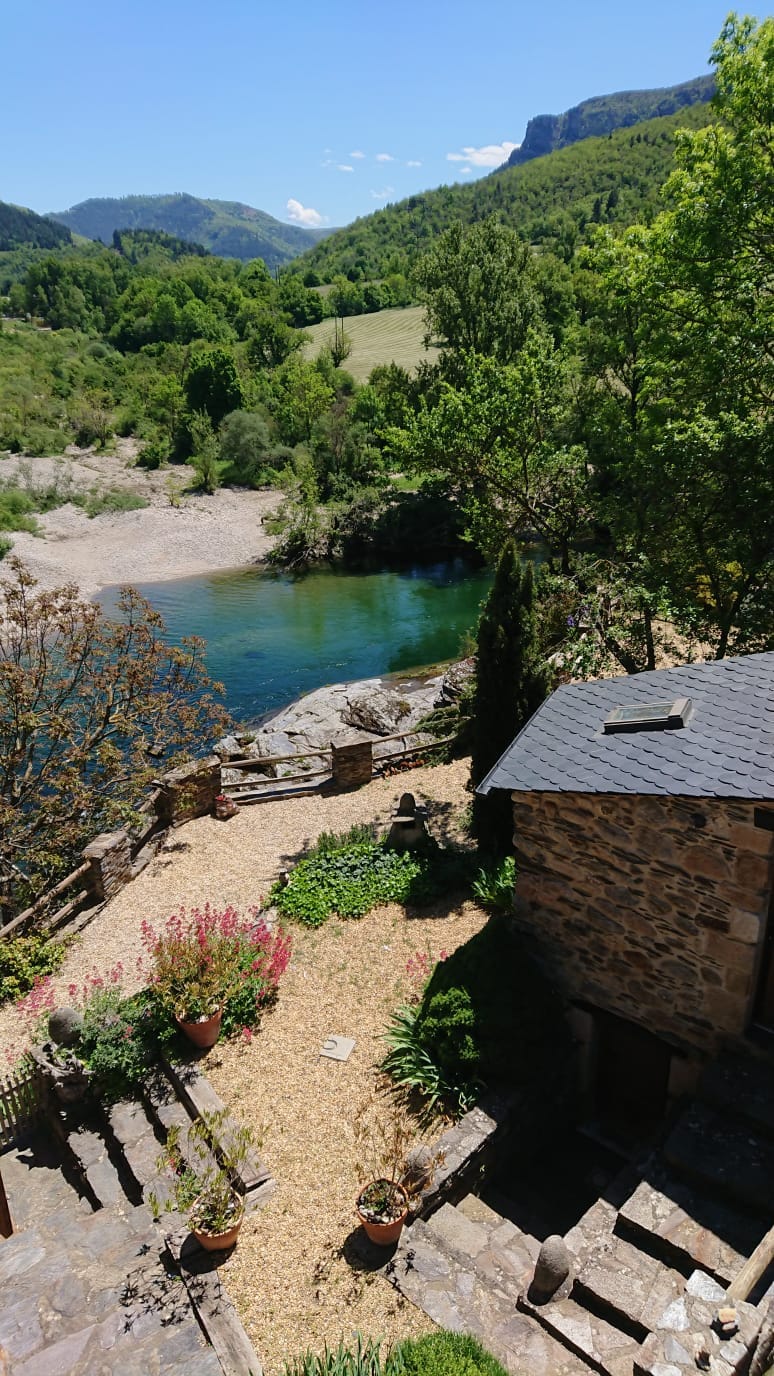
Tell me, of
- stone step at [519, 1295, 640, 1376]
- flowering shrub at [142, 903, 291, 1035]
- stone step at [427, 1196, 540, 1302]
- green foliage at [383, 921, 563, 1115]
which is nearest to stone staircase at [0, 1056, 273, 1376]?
flowering shrub at [142, 903, 291, 1035]

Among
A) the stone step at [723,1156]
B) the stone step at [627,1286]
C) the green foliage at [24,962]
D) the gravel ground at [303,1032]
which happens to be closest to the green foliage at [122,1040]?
the gravel ground at [303,1032]

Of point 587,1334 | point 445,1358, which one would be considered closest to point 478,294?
point 587,1334

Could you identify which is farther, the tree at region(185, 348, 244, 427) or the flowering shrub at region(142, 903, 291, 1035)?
the tree at region(185, 348, 244, 427)

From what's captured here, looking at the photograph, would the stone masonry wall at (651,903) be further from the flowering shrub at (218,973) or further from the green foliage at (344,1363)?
the green foliage at (344,1363)

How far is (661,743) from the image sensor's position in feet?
25.1

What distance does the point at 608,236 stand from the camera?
1552 centimetres

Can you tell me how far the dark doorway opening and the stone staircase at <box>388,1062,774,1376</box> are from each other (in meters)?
0.96

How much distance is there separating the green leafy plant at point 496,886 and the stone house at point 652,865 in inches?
78.0

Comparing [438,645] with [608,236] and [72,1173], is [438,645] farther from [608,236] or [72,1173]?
[72,1173]

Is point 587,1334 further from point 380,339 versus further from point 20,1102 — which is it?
point 380,339

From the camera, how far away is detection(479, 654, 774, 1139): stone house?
23.3 feet

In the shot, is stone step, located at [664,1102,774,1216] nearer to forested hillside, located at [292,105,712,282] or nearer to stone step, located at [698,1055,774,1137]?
stone step, located at [698,1055,774,1137]

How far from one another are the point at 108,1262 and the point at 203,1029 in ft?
8.09

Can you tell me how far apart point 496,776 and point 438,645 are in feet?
69.9
